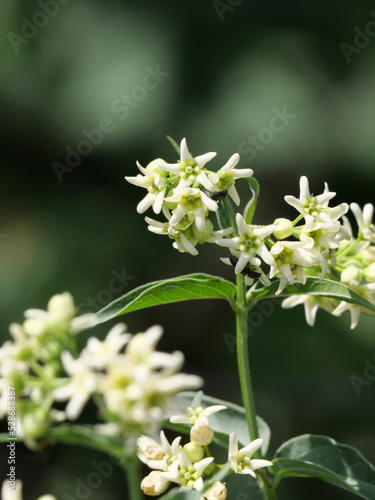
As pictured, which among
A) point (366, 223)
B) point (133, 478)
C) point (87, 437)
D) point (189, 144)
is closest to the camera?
point (133, 478)

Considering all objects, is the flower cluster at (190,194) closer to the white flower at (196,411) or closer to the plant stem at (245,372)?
the plant stem at (245,372)

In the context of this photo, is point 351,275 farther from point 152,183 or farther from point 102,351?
point 102,351

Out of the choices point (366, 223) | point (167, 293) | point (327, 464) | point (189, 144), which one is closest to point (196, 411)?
point (167, 293)

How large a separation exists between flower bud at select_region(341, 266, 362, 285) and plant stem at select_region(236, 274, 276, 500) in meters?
0.35

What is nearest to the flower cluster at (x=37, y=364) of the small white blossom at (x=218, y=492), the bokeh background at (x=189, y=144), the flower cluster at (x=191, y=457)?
the flower cluster at (x=191, y=457)

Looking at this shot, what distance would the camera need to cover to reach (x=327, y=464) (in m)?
2.04

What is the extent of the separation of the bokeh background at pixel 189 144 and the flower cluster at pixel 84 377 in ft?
12.6

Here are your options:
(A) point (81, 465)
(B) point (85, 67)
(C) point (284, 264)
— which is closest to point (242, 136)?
(B) point (85, 67)

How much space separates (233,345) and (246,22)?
269 cm

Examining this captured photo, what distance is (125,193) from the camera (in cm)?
621

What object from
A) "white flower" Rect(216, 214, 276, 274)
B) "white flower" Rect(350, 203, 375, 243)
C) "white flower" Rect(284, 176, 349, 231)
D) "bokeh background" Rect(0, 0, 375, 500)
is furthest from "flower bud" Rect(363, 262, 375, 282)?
"bokeh background" Rect(0, 0, 375, 500)

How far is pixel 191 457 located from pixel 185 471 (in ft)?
0.13

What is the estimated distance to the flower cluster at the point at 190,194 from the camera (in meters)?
1.90

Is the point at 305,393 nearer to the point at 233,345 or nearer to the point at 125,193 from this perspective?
the point at 233,345
